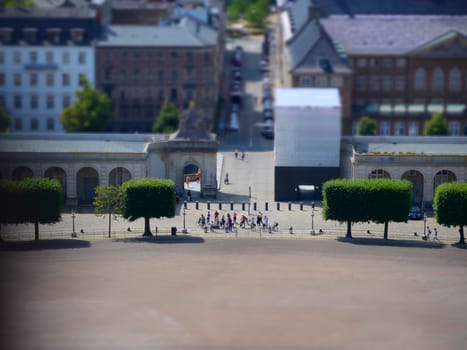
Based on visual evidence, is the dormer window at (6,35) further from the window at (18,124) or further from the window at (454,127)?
the window at (454,127)

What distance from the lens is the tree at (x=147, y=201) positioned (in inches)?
3526

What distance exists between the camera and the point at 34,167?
99125 mm

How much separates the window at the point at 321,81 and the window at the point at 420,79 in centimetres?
985

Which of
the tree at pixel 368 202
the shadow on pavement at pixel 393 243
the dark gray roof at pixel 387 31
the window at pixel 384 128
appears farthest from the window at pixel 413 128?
the shadow on pavement at pixel 393 243

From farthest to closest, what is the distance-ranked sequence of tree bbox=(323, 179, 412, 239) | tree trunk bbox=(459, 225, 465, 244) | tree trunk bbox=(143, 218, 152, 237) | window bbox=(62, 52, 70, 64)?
window bbox=(62, 52, 70, 64), tree trunk bbox=(143, 218, 152, 237), tree bbox=(323, 179, 412, 239), tree trunk bbox=(459, 225, 465, 244)

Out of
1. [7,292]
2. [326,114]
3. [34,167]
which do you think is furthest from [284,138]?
[7,292]

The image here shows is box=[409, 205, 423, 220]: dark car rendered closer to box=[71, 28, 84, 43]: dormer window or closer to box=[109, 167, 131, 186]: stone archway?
box=[109, 167, 131, 186]: stone archway

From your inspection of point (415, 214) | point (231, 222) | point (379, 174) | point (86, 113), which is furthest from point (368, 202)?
point (86, 113)

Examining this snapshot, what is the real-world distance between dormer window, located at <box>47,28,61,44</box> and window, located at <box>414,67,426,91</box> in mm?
27386

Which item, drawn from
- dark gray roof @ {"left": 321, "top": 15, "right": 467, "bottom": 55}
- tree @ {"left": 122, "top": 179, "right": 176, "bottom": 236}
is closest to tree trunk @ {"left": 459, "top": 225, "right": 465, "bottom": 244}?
tree @ {"left": 122, "top": 179, "right": 176, "bottom": 236}

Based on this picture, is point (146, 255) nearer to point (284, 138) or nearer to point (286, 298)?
point (286, 298)

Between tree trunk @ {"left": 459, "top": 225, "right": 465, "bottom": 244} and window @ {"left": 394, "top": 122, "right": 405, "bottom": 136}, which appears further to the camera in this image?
window @ {"left": 394, "top": 122, "right": 405, "bottom": 136}

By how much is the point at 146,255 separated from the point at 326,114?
2024cm

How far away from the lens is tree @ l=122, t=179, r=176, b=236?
8956 cm
